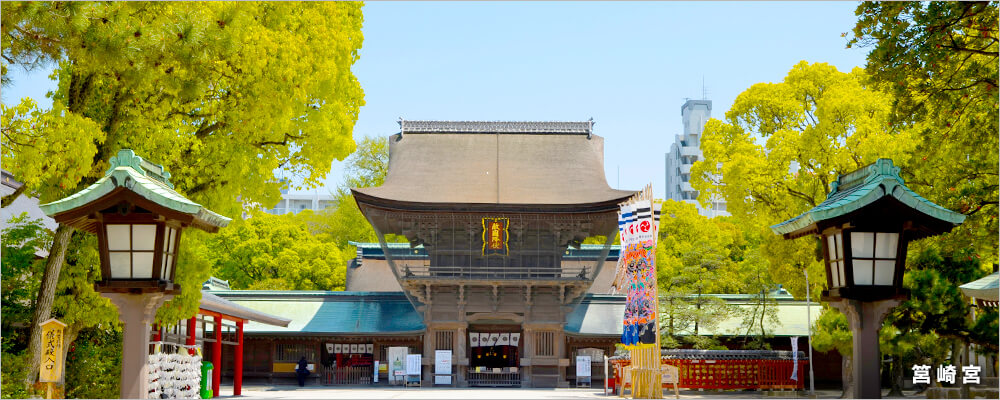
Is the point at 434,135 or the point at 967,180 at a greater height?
the point at 434,135

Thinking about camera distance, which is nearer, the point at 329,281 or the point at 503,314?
the point at 503,314

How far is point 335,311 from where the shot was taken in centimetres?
3150

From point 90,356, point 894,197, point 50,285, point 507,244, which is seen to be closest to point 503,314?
point 507,244

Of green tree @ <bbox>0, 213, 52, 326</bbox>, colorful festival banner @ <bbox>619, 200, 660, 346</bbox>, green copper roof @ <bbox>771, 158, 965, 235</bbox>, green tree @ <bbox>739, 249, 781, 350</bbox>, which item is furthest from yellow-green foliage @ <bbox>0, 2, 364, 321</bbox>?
green tree @ <bbox>739, 249, 781, 350</bbox>

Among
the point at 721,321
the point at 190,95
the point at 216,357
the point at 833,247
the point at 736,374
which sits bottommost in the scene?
the point at 736,374

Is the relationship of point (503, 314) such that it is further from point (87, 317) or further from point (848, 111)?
point (87, 317)

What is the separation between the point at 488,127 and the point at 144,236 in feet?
77.3

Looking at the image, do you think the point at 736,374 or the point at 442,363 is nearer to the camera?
the point at 736,374

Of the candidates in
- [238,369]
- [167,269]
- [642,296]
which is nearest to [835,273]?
[167,269]

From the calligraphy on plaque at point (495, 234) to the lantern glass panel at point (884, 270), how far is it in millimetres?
20742

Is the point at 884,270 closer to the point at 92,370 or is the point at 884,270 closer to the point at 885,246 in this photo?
the point at 885,246

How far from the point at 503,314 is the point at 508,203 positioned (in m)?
3.40

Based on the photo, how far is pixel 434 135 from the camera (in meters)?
32.9

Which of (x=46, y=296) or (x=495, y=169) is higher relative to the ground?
(x=495, y=169)
